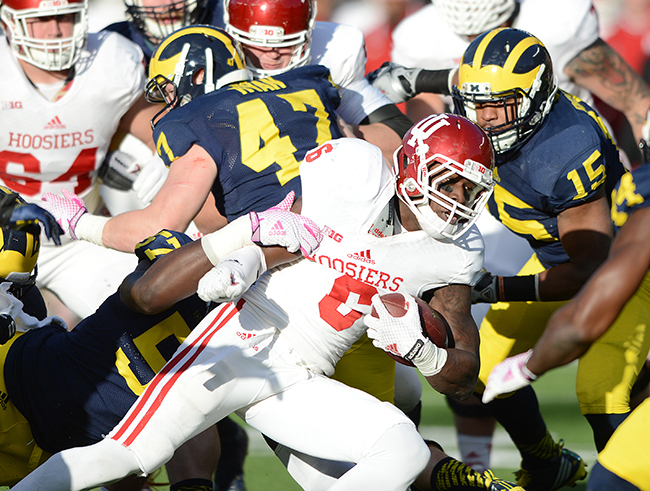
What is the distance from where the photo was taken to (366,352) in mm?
3014

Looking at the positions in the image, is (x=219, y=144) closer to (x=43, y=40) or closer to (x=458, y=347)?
(x=458, y=347)

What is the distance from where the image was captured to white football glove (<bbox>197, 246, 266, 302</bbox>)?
2.22m

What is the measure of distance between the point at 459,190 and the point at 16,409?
1.63 metres

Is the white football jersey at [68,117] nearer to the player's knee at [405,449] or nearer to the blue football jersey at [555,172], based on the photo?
the blue football jersey at [555,172]

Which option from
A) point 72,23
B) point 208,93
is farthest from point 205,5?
point 208,93

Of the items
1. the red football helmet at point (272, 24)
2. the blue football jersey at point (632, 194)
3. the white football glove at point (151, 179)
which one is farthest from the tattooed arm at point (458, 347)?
the white football glove at point (151, 179)

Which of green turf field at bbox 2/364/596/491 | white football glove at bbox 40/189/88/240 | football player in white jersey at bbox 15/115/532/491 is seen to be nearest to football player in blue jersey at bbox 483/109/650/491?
football player in white jersey at bbox 15/115/532/491

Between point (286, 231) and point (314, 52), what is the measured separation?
1.93 metres

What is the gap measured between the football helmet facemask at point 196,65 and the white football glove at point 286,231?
107 cm

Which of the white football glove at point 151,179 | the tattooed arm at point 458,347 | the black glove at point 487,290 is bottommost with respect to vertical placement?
the white football glove at point 151,179

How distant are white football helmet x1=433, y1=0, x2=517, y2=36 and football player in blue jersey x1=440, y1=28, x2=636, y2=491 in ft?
5.19

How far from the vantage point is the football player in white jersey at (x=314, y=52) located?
359 cm

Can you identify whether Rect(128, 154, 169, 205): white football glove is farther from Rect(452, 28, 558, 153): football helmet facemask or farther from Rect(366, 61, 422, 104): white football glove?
Rect(452, 28, 558, 153): football helmet facemask

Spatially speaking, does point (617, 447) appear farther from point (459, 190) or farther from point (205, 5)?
point (205, 5)
